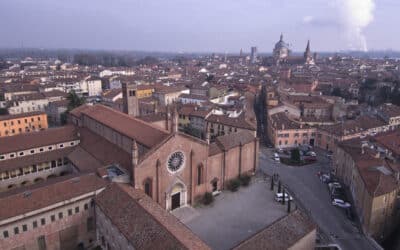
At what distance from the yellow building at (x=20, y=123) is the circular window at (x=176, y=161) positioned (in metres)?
38.7

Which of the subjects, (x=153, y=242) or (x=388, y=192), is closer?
(x=153, y=242)

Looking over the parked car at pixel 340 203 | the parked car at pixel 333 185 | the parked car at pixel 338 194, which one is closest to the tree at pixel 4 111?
the parked car at pixel 333 185

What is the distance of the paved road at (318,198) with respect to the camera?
3284 cm

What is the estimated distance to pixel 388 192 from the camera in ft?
107

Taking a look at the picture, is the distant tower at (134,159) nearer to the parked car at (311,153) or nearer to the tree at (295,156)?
the tree at (295,156)

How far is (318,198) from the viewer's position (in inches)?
1617

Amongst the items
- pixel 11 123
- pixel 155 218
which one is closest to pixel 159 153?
pixel 155 218

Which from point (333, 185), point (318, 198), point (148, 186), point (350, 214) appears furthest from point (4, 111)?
point (350, 214)

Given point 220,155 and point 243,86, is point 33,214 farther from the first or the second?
point 243,86

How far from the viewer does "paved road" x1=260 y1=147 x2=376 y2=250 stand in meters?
32.8

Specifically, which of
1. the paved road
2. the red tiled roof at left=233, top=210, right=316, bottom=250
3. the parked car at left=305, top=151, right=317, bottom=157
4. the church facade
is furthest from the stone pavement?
the parked car at left=305, top=151, right=317, bottom=157

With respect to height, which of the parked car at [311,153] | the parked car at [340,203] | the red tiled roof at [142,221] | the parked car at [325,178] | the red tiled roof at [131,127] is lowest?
the parked car at [340,203]

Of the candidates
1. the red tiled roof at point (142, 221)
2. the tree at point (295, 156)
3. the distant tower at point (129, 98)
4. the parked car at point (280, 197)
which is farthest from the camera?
the tree at point (295, 156)

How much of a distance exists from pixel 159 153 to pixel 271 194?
17.5 metres
